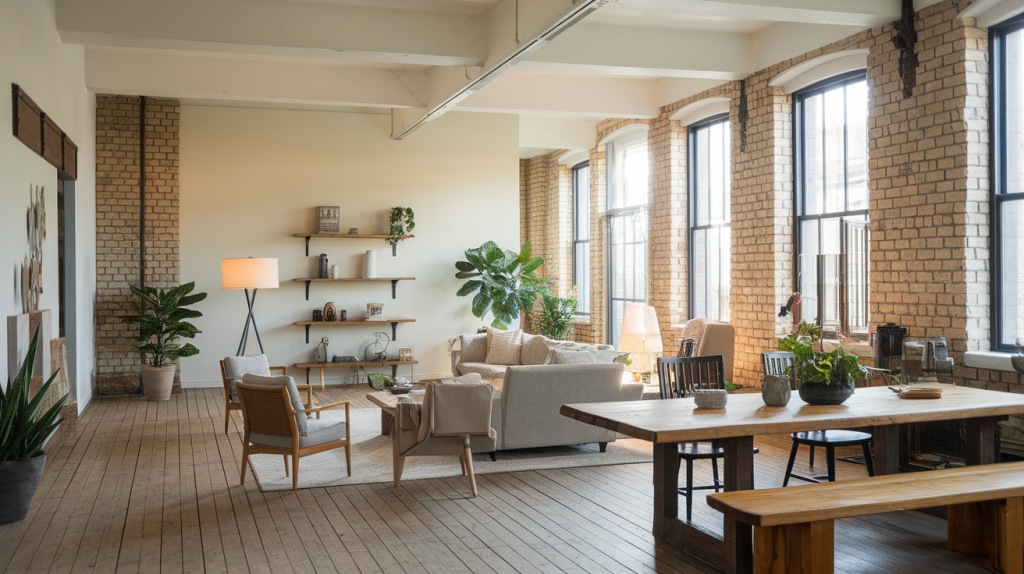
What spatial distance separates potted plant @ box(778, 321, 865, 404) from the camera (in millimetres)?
4359

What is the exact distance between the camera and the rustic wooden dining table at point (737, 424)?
3758 millimetres

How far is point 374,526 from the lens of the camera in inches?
182

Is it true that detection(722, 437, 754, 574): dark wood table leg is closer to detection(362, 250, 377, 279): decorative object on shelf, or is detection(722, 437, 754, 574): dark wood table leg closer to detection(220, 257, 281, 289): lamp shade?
detection(220, 257, 281, 289): lamp shade

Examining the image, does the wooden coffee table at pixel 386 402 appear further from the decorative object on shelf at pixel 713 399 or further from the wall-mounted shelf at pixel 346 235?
the wall-mounted shelf at pixel 346 235

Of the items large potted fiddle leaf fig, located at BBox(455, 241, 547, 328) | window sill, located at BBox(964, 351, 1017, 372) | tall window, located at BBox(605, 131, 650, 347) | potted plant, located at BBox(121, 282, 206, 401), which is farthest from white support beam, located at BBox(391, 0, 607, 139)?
potted plant, located at BBox(121, 282, 206, 401)

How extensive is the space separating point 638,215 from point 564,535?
7.15 m

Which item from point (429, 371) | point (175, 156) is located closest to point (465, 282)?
point (429, 371)

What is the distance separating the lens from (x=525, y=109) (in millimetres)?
9750

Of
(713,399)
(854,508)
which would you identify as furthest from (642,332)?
(854,508)

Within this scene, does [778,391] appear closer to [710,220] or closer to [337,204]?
[710,220]

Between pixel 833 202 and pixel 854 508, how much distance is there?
4925 mm

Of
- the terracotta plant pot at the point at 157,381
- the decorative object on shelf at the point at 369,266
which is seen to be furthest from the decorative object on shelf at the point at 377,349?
the terracotta plant pot at the point at 157,381

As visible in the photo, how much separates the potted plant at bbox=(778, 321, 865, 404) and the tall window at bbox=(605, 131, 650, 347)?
6345 millimetres

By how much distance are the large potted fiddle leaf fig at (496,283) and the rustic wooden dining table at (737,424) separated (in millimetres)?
6556
